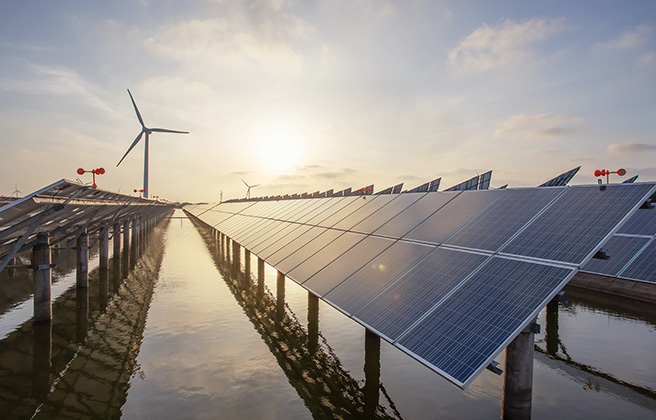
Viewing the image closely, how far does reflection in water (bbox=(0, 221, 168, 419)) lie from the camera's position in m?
13.1

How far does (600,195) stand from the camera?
1147 centimetres

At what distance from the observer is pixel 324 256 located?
18500 millimetres

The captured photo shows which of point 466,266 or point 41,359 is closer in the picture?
point 466,266

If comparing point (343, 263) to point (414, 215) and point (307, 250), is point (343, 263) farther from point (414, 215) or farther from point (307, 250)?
point (307, 250)

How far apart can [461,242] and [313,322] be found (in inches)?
370

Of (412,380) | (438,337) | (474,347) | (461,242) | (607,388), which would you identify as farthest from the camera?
(412,380)

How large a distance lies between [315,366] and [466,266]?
8.90 meters

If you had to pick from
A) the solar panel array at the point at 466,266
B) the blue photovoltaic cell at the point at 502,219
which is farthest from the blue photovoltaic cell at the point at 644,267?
the blue photovoltaic cell at the point at 502,219

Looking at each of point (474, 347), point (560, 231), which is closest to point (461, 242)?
point (560, 231)

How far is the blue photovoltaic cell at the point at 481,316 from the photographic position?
7918 millimetres

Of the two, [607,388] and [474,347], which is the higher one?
[474,347]

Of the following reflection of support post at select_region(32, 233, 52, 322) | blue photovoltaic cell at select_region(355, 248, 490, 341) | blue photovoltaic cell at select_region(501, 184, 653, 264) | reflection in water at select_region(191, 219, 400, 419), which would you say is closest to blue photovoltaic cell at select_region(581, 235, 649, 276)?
blue photovoltaic cell at select_region(501, 184, 653, 264)

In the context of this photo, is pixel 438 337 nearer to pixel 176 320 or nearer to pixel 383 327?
pixel 383 327

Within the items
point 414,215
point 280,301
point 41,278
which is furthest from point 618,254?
point 41,278
